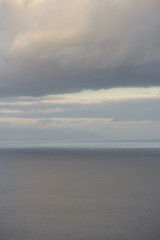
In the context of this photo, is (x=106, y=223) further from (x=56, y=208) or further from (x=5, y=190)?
(x=5, y=190)

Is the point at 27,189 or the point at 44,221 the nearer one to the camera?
the point at 44,221

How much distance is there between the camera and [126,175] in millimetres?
116125

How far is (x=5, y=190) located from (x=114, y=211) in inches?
1423

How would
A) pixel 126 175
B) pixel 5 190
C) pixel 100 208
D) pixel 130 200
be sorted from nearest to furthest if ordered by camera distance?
pixel 100 208, pixel 130 200, pixel 5 190, pixel 126 175

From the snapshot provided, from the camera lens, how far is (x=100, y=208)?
60.7 meters

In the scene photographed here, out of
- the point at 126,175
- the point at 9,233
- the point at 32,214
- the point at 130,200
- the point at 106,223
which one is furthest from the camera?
the point at 126,175

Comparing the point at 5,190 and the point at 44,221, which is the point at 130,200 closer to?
the point at 44,221

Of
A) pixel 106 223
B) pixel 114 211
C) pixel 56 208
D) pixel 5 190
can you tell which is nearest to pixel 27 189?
pixel 5 190

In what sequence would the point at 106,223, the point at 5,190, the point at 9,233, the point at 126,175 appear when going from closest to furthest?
the point at 9,233, the point at 106,223, the point at 5,190, the point at 126,175

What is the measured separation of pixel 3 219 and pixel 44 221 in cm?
646

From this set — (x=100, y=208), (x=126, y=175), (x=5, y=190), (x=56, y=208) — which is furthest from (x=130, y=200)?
(x=126, y=175)

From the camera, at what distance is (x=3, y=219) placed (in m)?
51.6

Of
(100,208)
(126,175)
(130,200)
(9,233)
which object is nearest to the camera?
(9,233)

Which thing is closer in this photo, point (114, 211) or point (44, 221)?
point (44, 221)
